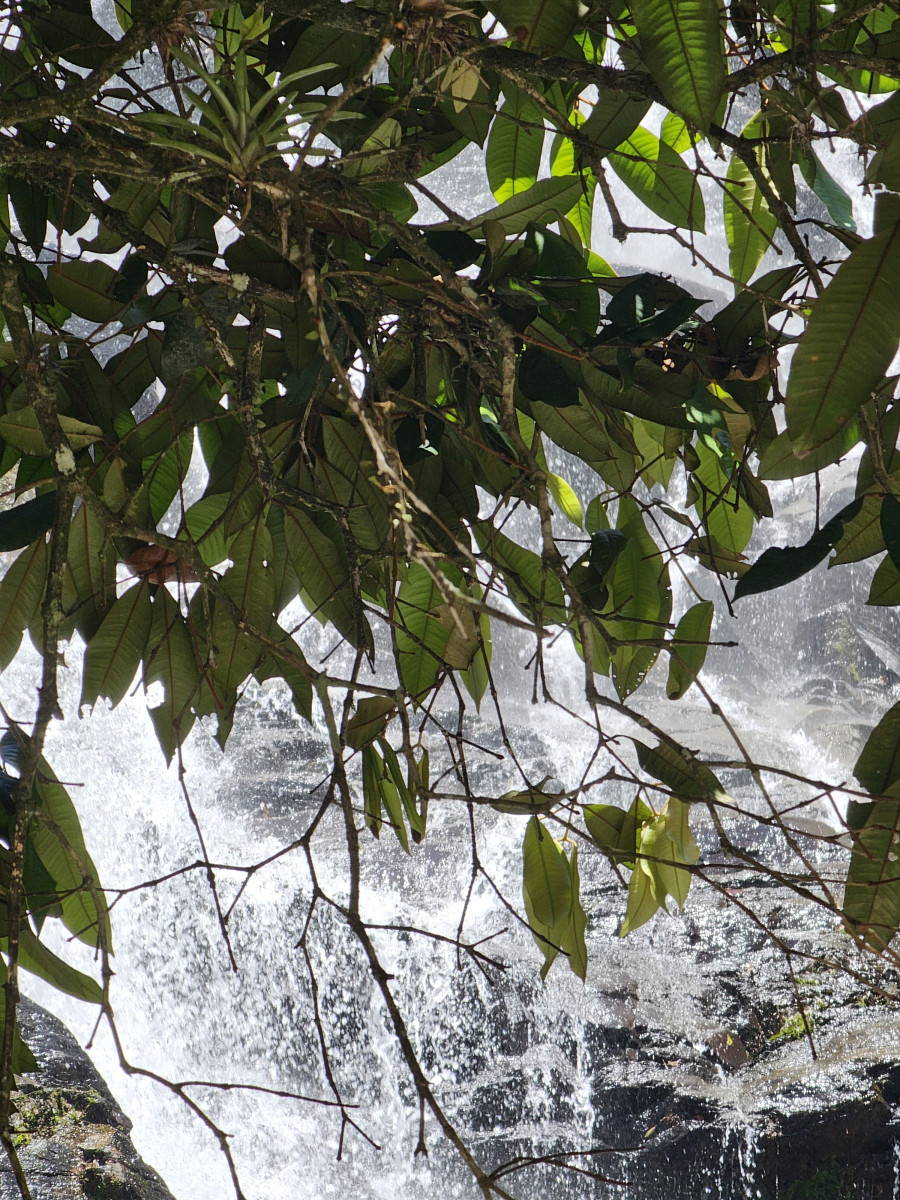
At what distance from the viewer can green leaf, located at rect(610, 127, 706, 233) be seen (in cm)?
84

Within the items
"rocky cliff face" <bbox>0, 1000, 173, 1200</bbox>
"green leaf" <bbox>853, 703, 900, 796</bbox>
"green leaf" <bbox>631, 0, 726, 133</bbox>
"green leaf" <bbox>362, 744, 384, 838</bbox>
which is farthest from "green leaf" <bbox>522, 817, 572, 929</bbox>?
"rocky cliff face" <bbox>0, 1000, 173, 1200</bbox>

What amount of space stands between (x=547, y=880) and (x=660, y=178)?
23.0 inches

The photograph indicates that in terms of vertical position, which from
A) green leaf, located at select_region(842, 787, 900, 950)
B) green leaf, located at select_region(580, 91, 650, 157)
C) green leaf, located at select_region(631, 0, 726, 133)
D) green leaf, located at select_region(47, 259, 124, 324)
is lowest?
green leaf, located at select_region(842, 787, 900, 950)

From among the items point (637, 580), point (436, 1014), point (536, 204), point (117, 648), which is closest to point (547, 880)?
point (637, 580)

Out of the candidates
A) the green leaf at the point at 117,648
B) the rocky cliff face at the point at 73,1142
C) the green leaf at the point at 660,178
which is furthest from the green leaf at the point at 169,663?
the rocky cliff face at the point at 73,1142

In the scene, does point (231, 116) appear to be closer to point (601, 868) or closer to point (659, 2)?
point (659, 2)

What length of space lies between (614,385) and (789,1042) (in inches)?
108

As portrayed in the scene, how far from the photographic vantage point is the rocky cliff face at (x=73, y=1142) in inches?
66.9

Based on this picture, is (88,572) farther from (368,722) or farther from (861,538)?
(861,538)

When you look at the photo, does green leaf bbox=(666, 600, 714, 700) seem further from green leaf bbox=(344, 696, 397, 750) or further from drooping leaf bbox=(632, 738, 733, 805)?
green leaf bbox=(344, 696, 397, 750)

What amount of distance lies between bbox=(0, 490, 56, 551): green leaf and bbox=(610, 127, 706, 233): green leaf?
1.73 feet

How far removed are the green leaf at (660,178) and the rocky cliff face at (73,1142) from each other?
1.50 meters

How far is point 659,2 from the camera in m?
0.45

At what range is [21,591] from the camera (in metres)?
0.76
